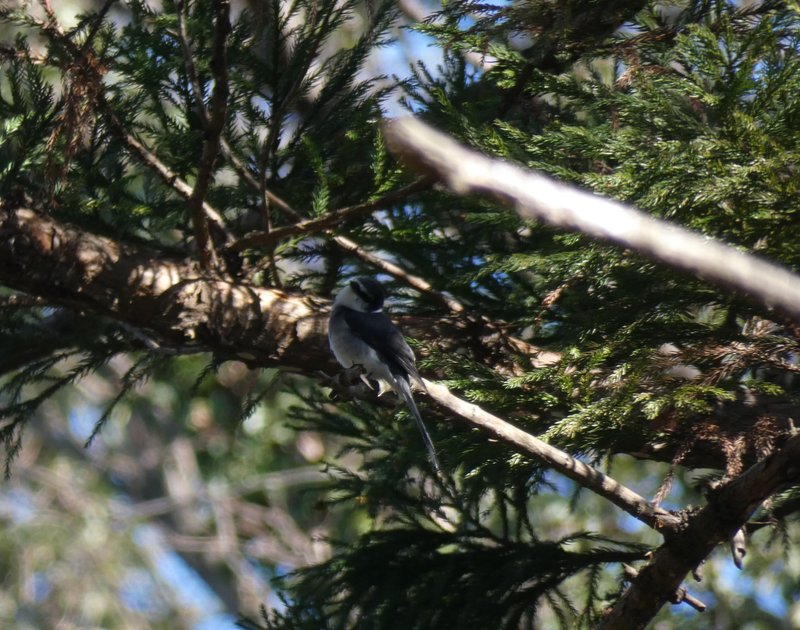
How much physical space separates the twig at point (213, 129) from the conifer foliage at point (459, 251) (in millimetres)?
14

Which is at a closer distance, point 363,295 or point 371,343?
point 371,343

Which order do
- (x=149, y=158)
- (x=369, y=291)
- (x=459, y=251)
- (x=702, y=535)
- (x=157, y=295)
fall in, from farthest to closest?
1. (x=369, y=291)
2. (x=459, y=251)
3. (x=149, y=158)
4. (x=157, y=295)
5. (x=702, y=535)

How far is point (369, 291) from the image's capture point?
15.6 feet

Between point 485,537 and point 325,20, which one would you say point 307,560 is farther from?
point 325,20

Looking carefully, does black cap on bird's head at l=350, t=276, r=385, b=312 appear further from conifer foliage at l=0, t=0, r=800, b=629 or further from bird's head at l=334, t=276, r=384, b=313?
conifer foliage at l=0, t=0, r=800, b=629

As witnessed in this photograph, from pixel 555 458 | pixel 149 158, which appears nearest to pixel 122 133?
pixel 149 158

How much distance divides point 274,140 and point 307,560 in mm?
8852

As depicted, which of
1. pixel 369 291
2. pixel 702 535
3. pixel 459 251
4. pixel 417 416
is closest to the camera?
pixel 702 535

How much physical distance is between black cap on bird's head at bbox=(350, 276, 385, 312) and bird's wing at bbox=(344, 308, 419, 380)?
0.14 m

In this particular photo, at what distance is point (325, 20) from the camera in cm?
372

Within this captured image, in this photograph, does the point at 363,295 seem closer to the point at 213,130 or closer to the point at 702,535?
the point at 213,130

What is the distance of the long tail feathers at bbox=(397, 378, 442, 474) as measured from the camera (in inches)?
148

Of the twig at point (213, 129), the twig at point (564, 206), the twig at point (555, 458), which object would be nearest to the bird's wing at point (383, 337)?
the twig at point (213, 129)

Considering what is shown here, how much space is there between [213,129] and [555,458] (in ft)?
5.74
